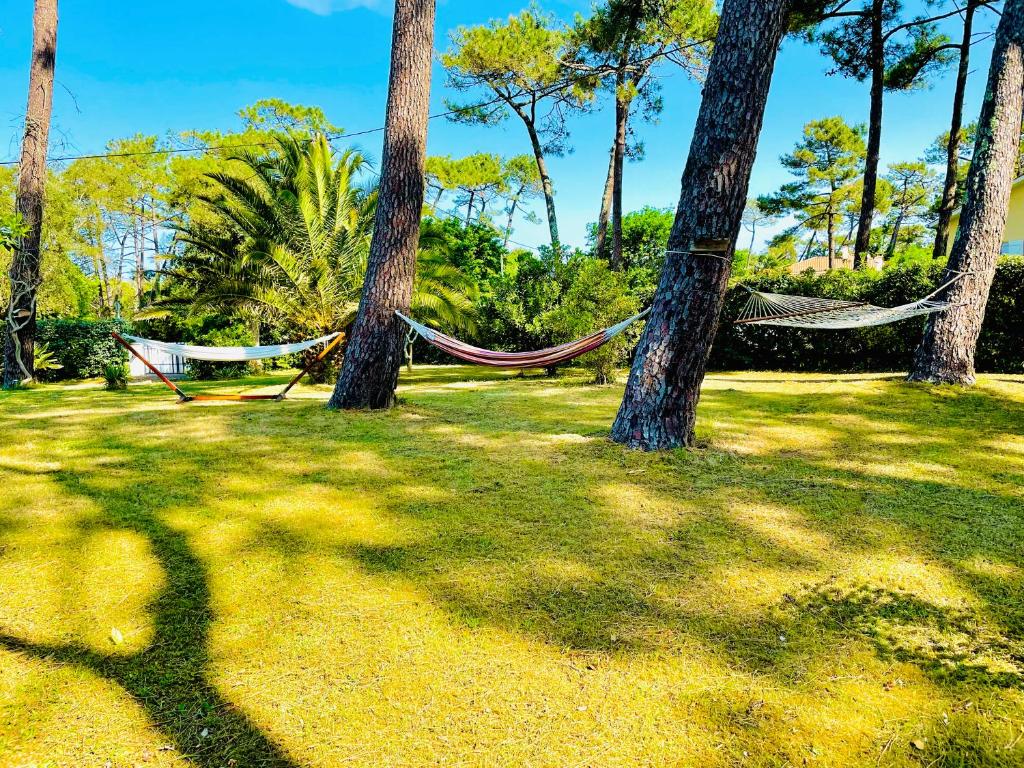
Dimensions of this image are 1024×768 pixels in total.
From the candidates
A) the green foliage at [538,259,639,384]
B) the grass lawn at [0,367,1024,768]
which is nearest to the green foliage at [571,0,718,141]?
the green foliage at [538,259,639,384]

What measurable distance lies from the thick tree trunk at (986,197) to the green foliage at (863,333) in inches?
96.2

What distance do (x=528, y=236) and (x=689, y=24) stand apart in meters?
15.1

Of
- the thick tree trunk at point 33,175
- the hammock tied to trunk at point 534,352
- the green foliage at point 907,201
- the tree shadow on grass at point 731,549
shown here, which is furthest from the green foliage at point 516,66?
the green foliage at point 907,201

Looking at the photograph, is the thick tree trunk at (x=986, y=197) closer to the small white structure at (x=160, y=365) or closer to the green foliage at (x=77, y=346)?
the green foliage at (x=77, y=346)

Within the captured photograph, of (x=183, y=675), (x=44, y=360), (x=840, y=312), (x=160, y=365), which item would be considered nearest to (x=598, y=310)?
(x=840, y=312)

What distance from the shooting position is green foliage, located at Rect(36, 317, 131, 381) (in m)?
9.38

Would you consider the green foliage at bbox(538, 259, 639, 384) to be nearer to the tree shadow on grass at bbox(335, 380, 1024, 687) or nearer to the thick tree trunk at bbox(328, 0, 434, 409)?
the thick tree trunk at bbox(328, 0, 434, 409)

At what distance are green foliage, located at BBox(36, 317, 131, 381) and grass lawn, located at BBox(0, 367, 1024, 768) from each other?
7720 millimetres

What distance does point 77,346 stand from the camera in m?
9.55

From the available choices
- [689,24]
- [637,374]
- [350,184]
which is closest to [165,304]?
[350,184]

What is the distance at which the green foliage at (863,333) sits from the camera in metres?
6.75

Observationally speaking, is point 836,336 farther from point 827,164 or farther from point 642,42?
point 827,164

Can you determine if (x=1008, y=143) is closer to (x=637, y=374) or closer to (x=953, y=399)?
(x=953, y=399)

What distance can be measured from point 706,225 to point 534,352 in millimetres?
1656
